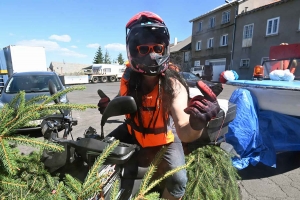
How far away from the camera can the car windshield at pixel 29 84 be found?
18.0ft

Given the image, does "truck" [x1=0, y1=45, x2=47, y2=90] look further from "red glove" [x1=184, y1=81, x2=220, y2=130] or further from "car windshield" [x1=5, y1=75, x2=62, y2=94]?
"red glove" [x1=184, y1=81, x2=220, y2=130]

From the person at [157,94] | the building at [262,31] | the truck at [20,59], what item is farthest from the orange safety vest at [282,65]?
the truck at [20,59]

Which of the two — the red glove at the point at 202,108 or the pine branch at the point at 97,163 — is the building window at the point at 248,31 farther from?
the pine branch at the point at 97,163

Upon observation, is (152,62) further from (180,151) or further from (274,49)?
(274,49)

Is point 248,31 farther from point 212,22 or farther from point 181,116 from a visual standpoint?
point 181,116

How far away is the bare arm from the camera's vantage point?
3.92 feet

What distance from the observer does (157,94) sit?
1.44m

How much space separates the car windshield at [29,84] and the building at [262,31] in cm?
1792

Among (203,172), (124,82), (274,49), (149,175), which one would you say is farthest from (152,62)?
(274,49)

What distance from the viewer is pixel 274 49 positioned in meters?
5.19

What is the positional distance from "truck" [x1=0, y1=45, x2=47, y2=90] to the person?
16331 mm

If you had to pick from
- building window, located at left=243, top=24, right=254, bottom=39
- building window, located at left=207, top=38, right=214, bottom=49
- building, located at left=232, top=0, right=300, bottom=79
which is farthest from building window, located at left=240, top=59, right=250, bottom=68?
building window, located at left=207, top=38, right=214, bottom=49

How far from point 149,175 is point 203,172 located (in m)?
1.07

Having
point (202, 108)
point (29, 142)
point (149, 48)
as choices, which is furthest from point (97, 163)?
point (149, 48)
